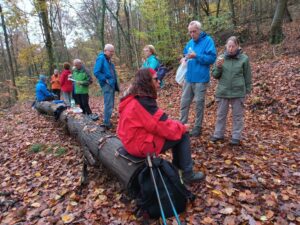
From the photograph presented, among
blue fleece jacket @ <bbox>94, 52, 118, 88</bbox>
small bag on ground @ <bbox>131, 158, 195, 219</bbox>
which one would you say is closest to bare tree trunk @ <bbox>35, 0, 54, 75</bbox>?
blue fleece jacket @ <bbox>94, 52, 118, 88</bbox>

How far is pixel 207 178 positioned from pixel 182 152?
2.42ft

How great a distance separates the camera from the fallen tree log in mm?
3576

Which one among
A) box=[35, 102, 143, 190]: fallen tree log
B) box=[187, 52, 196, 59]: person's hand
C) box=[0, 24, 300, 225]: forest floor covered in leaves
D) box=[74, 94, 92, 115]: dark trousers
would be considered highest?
box=[187, 52, 196, 59]: person's hand

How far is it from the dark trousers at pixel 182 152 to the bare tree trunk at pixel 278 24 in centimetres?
1158

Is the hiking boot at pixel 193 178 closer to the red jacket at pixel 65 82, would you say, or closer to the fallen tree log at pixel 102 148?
the fallen tree log at pixel 102 148

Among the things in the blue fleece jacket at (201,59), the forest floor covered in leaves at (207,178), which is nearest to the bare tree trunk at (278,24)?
the forest floor covered in leaves at (207,178)

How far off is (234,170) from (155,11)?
13746 millimetres

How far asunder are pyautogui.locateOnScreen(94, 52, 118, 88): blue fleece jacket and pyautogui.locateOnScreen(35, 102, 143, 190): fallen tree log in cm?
114

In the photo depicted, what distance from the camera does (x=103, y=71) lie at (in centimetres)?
670

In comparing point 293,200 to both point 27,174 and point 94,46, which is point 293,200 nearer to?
point 27,174

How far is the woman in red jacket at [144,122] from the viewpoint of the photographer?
3.29m

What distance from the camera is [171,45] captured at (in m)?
16.5

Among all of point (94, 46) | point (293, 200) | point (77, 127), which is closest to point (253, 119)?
point (293, 200)

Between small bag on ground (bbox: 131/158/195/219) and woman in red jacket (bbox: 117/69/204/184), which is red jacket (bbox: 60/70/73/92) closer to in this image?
woman in red jacket (bbox: 117/69/204/184)
